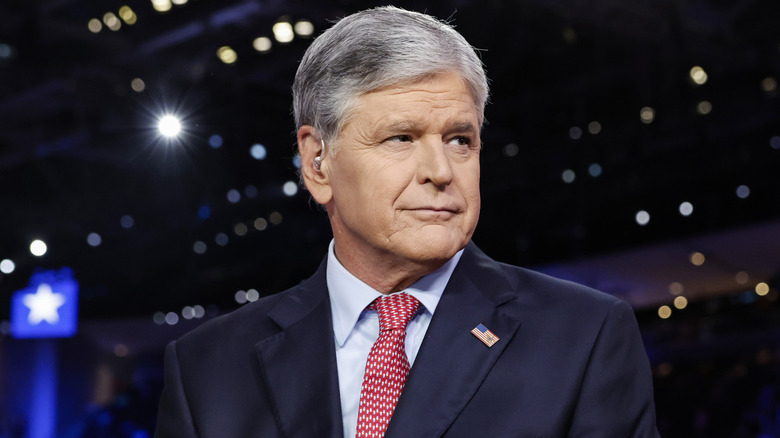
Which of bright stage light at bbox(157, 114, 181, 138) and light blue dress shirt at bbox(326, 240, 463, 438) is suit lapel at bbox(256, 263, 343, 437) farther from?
bright stage light at bbox(157, 114, 181, 138)

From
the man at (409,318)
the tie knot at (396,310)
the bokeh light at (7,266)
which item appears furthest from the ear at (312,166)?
the bokeh light at (7,266)

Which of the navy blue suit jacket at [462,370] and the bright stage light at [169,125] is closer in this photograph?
the navy blue suit jacket at [462,370]

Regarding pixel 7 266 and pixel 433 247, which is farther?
pixel 7 266

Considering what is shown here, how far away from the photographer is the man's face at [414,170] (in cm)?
140

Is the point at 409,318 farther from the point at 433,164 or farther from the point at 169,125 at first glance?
the point at 169,125

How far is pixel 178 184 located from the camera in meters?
6.23

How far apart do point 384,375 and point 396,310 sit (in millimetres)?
116

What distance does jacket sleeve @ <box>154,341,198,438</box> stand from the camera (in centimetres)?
155

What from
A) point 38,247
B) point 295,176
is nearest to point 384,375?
point 295,176

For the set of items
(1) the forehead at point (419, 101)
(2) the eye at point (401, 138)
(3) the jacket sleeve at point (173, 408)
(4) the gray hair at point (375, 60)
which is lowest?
(3) the jacket sleeve at point (173, 408)

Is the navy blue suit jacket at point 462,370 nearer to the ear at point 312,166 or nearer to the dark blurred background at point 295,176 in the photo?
the ear at point 312,166

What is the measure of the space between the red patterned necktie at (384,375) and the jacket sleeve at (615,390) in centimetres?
29

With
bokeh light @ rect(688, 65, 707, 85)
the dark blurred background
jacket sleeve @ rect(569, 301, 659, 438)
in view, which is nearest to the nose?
jacket sleeve @ rect(569, 301, 659, 438)

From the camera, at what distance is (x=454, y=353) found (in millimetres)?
1428
